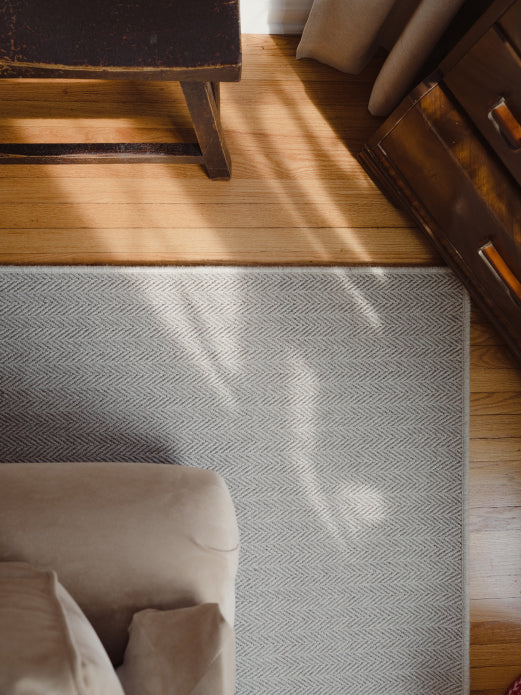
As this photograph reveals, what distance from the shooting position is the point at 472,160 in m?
0.99

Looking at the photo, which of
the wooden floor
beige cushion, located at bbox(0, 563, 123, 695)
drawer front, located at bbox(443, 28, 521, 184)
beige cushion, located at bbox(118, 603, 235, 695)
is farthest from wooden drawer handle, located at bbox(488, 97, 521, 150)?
beige cushion, located at bbox(0, 563, 123, 695)

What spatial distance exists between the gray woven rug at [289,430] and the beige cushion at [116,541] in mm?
373

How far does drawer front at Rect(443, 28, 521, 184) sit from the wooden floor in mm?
373

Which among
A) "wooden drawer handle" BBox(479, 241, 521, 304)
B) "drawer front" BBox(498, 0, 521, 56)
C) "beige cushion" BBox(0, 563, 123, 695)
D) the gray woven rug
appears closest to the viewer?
"beige cushion" BBox(0, 563, 123, 695)

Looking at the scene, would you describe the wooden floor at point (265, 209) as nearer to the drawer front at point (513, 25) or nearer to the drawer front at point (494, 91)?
the drawer front at point (494, 91)

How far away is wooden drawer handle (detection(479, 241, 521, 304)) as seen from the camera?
1.05m

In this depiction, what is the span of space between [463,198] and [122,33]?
71 cm

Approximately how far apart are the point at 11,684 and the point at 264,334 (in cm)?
83

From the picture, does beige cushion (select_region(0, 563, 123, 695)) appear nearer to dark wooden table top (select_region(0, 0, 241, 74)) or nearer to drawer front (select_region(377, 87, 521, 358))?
dark wooden table top (select_region(0, 0, 241, 74))

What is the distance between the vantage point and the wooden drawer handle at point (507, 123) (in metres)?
0.87

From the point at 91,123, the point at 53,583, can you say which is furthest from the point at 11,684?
the point at 91,123

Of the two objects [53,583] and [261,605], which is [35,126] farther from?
[261,605]

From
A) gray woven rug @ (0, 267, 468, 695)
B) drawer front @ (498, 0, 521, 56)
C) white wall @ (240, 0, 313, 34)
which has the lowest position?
gray woven rug @ (0, 267, 468, 695)

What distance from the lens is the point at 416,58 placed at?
1.06 m
